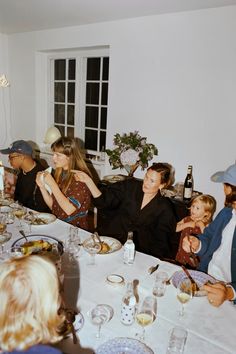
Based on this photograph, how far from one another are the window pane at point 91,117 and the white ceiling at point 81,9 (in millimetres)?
1174

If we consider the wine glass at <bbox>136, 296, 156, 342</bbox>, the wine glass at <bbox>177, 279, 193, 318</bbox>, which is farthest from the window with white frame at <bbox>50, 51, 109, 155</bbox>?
the wine glass at <bbox>136, 296, 156, 342</bbox>

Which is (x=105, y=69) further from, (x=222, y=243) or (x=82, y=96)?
(x=222, y=243)

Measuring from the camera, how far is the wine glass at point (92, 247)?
5.84 feet

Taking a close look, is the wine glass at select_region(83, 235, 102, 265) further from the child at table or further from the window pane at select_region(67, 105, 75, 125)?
the window pane at select_region(67, 105, 75, 125)

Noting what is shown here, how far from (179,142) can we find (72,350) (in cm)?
267

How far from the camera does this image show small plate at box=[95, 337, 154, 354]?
115 cm

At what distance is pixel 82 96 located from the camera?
459 centimetres

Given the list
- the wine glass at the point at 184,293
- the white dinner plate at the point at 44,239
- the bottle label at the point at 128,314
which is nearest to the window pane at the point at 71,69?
the white dinner plate at the point at 44,239

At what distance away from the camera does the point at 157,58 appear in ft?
11.3

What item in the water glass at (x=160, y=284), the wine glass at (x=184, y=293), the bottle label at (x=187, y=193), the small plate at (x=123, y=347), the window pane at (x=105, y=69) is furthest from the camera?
the window pane at (x=105, y=69)

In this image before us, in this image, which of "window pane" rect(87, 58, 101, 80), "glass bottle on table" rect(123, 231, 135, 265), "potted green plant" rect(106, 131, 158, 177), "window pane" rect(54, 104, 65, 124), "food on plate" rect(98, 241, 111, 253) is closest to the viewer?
"glass bottle on table" rect(123, 231, 135, 265)

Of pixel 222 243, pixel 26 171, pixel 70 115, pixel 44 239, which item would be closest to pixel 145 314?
pixel 222 243

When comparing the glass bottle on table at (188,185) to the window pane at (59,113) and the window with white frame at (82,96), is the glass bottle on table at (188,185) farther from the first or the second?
the window pane at (59,113)

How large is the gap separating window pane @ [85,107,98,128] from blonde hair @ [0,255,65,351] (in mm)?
3831
